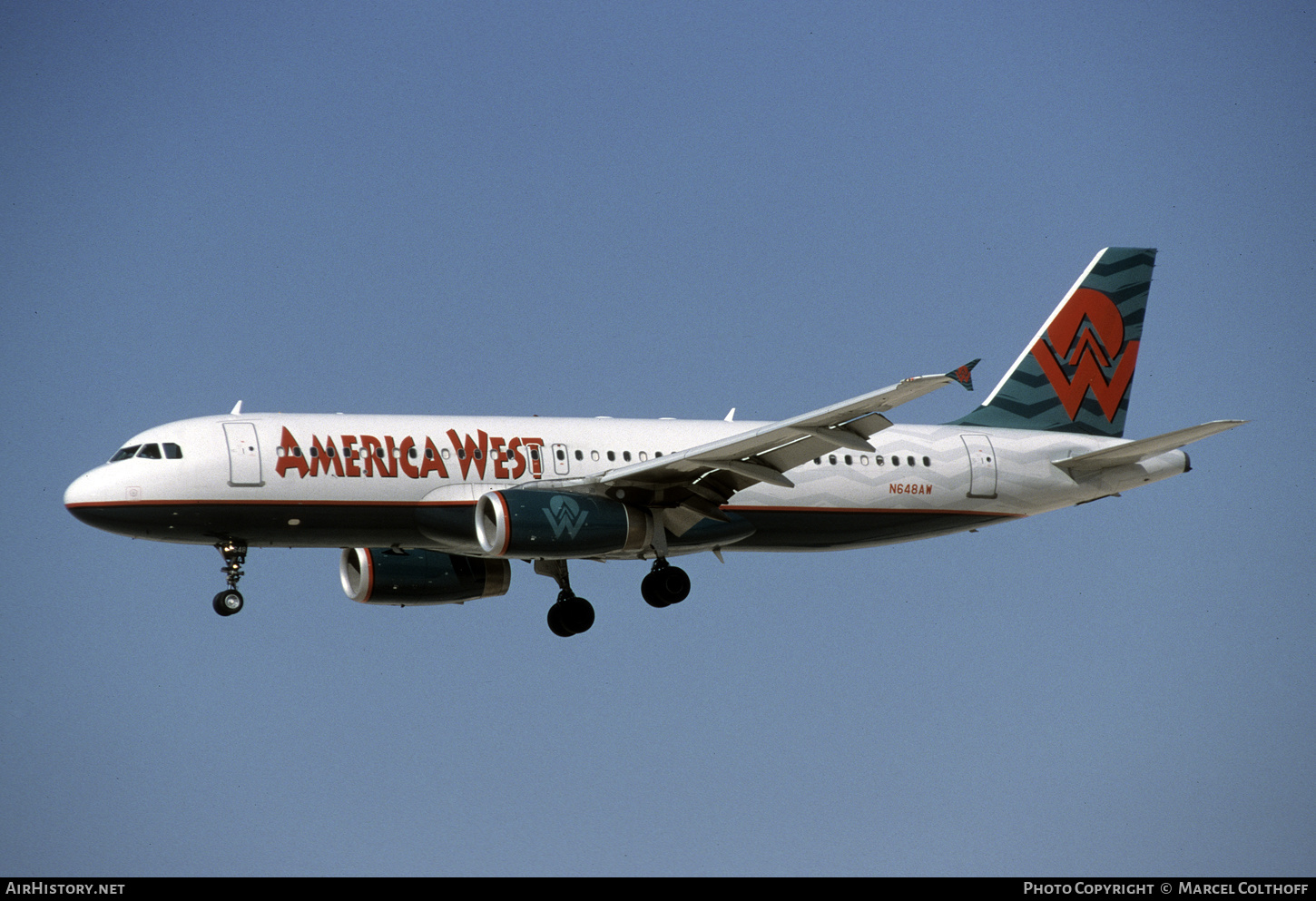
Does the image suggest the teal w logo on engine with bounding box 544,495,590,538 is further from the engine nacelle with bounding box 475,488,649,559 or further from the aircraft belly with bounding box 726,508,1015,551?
the aircraft belly with bounding box 726,508,1015,551

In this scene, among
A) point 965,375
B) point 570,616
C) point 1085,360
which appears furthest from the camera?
point 1085,360

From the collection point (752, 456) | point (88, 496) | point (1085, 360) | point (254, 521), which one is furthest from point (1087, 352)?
point (88, 496)

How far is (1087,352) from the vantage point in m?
47.1

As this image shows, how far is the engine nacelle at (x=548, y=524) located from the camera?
1464 inches

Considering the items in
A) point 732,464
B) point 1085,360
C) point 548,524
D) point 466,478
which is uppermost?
point 1085,360

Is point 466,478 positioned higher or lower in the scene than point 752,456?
higher

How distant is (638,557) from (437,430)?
5348 mm

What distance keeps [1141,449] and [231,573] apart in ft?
66.3

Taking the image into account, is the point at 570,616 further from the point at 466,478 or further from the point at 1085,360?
the point at 1085,360

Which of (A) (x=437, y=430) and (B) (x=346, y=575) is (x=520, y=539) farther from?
(B) (x=346, y=575)

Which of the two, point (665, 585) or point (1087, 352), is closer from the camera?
point (665, 585)

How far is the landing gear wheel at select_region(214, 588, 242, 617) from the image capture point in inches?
1497
